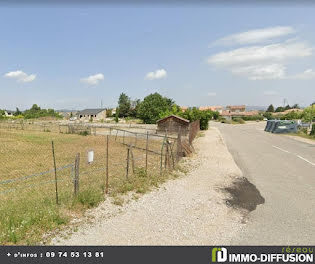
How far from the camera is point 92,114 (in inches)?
3489

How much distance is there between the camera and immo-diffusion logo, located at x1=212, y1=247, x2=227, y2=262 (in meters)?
3.57

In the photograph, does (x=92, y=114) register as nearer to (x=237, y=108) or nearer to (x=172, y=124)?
(x=172, y=124)

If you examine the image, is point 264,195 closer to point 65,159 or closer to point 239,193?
point 239,193

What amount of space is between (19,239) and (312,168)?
1241 centimetres

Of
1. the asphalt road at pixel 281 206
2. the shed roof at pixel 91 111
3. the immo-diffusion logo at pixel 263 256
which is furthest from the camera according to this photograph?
the shed roof at pixel 91 111

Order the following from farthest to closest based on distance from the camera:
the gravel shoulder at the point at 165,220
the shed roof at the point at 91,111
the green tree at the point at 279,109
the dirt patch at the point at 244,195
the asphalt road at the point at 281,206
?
the green tree at the point at 279,109, the shed roof at the point at 91,111, the dirt patch at the point at 244,195, the asphalt road at the point at 281,206, the gravel shoulder at the point at 165,220

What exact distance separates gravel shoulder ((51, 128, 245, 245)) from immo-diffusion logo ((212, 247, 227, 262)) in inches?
8.2

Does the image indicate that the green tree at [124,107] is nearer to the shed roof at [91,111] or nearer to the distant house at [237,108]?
the shed roof at [91,111]

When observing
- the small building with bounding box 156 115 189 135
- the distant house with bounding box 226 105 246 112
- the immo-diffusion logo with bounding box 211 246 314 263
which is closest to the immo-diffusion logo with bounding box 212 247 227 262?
the immo-diffusion logo with bounding box 211 246 314 263

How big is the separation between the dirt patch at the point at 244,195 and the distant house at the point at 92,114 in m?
85.3

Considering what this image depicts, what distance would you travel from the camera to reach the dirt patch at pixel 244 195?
5848mm

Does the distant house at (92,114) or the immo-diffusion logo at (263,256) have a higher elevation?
the distant house at (92,114)

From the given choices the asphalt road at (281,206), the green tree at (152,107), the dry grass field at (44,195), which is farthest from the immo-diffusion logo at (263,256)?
the green tree at (152,107)

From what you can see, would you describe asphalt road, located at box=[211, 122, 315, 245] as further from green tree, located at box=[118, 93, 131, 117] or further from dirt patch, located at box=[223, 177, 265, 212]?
green tree, located at box=[118, 93, 131, 117]
